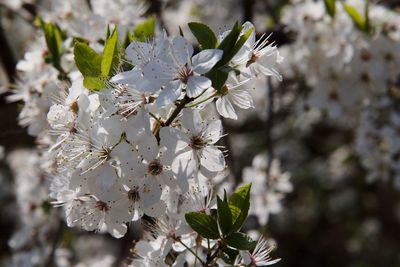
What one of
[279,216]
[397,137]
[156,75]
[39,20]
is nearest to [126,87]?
[156,75]

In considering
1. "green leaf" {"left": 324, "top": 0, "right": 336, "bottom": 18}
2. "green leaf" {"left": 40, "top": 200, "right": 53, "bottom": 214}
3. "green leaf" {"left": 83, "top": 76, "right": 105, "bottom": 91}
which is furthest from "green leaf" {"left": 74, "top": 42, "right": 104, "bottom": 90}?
"green leaf" {"left": 324, "top": 0, "right": 336, "bottom": 18}

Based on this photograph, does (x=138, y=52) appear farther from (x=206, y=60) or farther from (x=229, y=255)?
(x=229, y=255)

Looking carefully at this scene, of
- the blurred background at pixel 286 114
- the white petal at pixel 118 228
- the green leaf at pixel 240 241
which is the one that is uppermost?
the green leaf at pixel 240 241

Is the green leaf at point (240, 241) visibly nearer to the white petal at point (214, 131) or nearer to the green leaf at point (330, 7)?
the white petal at point (214, 131)

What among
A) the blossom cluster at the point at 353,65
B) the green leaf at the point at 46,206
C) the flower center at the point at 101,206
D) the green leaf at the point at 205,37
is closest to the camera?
the green leaf at the point at 205,37

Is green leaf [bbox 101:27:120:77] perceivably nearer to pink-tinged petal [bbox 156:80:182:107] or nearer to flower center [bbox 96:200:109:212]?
pink-tinged petal [bbox 156:80:182:107]

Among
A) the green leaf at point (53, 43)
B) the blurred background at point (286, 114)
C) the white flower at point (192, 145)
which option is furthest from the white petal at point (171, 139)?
the green leaf at point (53, 43)
